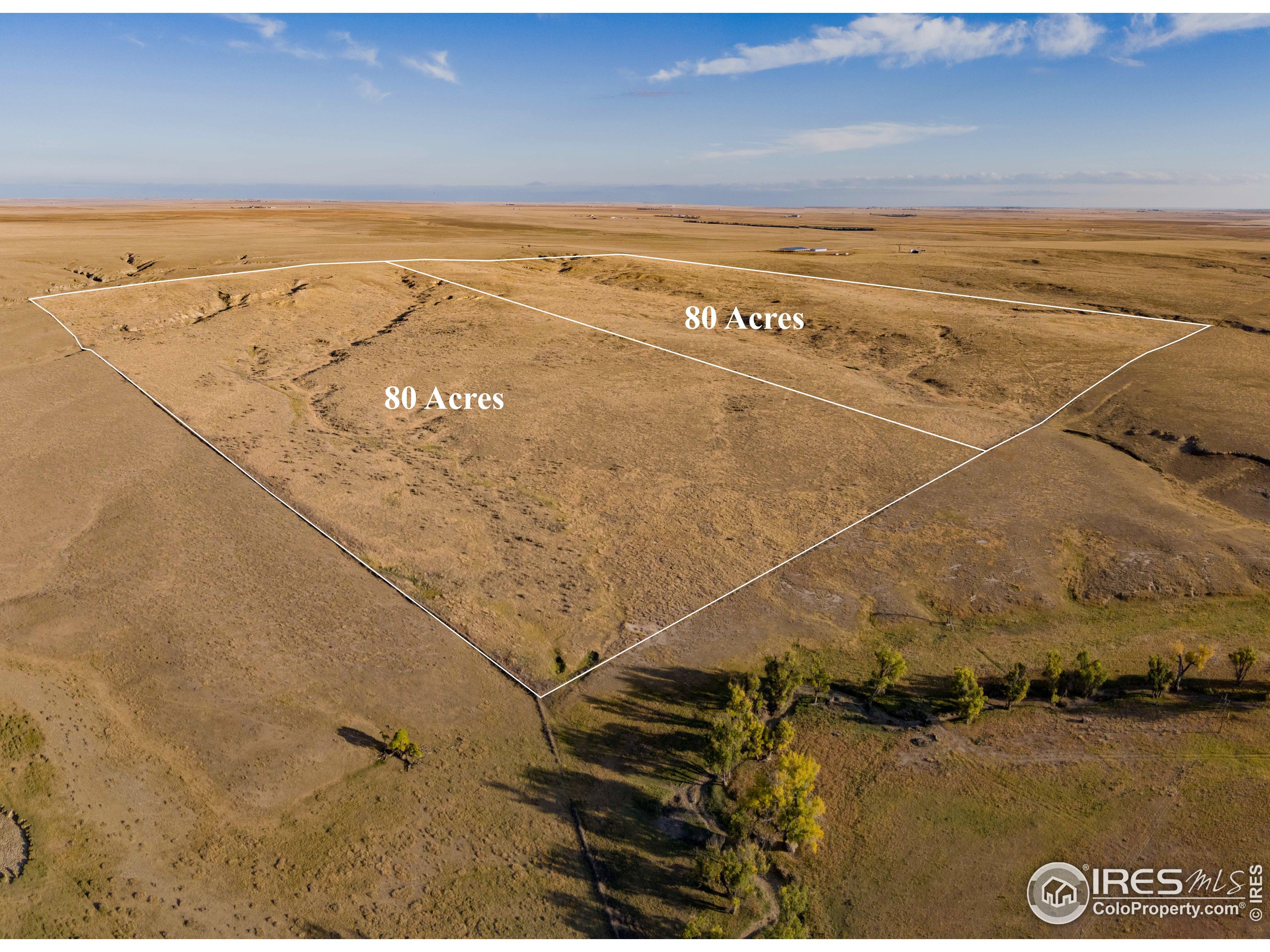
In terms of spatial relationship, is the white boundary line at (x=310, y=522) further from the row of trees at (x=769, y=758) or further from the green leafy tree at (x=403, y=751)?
the row of trees at (x=769, y=758)

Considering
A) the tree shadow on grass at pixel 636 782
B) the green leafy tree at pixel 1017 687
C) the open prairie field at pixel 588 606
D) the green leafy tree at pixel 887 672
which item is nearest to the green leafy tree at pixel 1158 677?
the open prairie field at pixel 588 606

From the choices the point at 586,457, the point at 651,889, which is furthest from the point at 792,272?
the point at 651,889

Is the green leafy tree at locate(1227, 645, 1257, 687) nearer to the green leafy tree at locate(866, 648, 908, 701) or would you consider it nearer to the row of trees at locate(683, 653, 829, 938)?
the green leafy tree at locate(866, 648, 908, 701)

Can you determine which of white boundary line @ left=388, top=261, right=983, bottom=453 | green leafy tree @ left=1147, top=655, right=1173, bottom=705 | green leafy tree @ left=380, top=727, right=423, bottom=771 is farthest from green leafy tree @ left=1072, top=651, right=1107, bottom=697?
green leafy tree @ left=380, top=727, right=423, bottom=771

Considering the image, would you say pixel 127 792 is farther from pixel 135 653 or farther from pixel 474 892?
pixel 474 892

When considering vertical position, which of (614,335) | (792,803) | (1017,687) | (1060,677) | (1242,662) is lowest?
(792,803)

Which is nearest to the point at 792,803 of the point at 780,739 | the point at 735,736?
the point at 735,736

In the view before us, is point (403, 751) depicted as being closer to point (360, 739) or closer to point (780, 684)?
point (360, 739)
